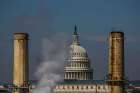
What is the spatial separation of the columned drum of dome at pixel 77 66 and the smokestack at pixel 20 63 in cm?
8715

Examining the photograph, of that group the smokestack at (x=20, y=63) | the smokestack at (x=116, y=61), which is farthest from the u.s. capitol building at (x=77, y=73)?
the smokestack at (x=116, y=61)

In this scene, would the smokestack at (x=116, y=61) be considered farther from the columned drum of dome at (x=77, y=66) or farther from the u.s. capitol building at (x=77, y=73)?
the columned drum of dome at (x=77, y=66)

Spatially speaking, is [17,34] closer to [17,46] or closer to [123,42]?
[17,46]

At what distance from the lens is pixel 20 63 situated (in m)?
56.7

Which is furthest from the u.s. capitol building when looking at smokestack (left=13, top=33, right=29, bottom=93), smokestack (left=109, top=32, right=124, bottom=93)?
smokestack (left=109, top=32, right=124, bottom=93)

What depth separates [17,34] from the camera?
2269 inches

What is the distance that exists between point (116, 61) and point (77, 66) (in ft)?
316

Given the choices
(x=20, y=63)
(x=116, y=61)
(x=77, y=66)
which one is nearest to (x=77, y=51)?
(x=77, y=66)

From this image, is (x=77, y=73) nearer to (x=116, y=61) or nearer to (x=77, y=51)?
(x=77, y=51)

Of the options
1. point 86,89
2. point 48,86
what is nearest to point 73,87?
point 86,89

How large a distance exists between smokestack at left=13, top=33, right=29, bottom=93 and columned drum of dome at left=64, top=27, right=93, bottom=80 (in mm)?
A: 87146

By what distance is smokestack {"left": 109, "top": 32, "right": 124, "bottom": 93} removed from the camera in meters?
50.3

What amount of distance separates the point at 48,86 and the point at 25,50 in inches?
689

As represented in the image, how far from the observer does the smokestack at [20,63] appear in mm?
56656
